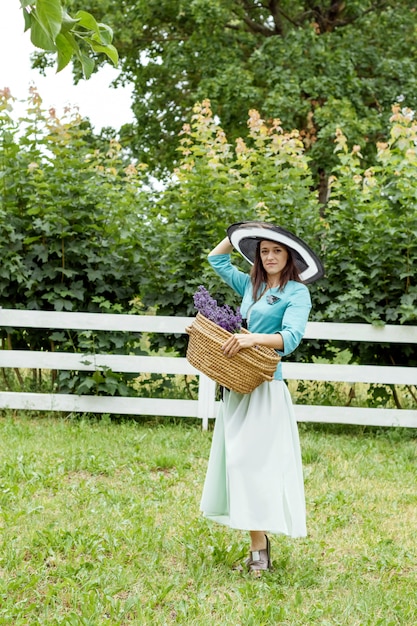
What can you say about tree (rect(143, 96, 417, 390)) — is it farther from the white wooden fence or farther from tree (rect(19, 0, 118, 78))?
tree (rect(19, 0, 118, 78))

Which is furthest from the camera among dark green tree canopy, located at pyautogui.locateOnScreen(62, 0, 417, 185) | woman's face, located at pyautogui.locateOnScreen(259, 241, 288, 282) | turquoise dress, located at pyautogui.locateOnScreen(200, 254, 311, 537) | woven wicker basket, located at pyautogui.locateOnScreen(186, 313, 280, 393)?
dark green tree canopy, located at pyautogui.locateOnScreen(62, 0, 417, 185)

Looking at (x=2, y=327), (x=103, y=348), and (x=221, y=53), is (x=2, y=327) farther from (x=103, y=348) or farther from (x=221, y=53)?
(x=221, y=53)

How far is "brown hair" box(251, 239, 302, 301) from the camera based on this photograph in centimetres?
436

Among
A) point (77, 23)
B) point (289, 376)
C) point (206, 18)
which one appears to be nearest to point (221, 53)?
point (206, 18)

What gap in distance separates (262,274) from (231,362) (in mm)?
608

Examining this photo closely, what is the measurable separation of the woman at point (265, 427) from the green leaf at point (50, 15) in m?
2.74

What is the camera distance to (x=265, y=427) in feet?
13.9

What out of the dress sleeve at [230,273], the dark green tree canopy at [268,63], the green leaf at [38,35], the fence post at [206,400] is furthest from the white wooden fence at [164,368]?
the dark green tree canopy at [268,63]

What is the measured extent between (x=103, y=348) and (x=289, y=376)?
6.12 feet

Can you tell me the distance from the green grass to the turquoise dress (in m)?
0.35

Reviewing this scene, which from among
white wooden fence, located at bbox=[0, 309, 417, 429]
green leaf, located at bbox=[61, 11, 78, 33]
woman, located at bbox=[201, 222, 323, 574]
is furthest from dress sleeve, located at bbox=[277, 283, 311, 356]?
white wooden fence, located at bbox=[0, 309, 417, 429]

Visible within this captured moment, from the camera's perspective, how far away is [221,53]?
18.1 m

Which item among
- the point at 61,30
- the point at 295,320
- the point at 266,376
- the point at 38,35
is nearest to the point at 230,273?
the point at 295,320

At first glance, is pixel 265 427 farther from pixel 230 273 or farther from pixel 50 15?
pixel 50 15
